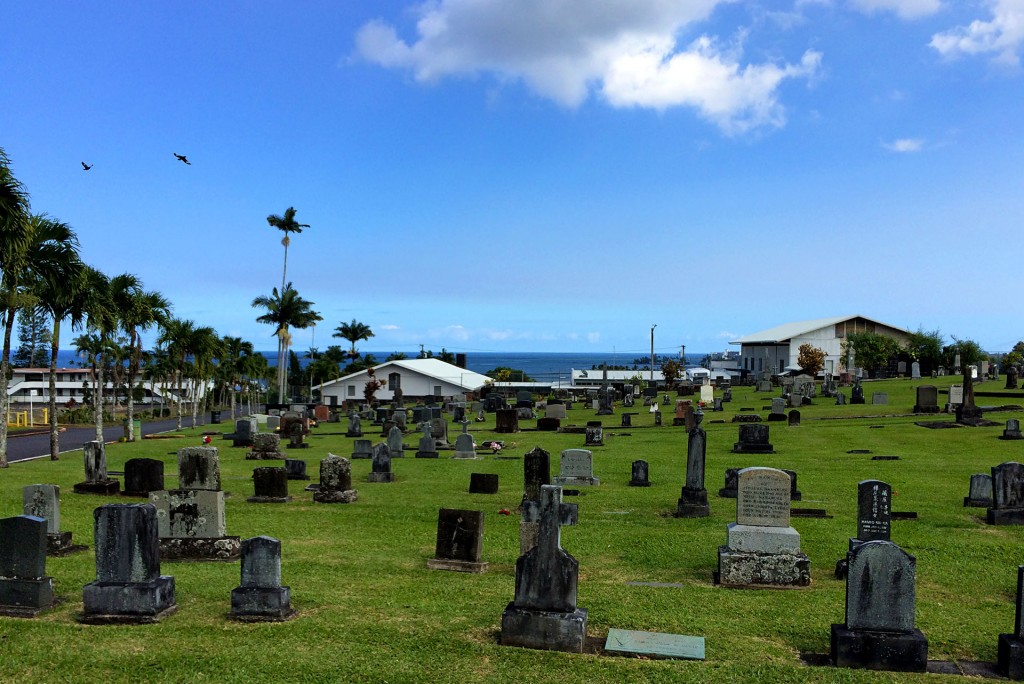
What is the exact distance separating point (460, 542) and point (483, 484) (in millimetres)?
8257

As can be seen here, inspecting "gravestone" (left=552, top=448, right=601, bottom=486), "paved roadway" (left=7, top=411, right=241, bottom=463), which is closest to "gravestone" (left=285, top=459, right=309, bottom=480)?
"gravestone" (left=552, top=448, right=601, bottom=486)

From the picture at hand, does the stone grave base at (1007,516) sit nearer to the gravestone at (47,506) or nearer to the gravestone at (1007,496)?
the gravestone at (1007,496)

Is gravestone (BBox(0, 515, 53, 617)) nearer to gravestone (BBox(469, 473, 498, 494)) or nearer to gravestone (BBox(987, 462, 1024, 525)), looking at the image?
gravestone (BBox(469, 473, 498, 494))

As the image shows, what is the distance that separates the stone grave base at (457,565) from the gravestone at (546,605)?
13.9 feet

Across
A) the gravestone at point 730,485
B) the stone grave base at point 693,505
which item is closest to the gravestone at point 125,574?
the stone grave base at point 693,505

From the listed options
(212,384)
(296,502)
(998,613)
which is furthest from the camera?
(212,384)

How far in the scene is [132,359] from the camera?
39.5 m

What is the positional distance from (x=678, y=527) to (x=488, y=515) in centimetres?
411

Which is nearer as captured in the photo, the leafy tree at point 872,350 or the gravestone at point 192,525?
the gravestone at point 192,525

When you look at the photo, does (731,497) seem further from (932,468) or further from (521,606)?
(521,606)

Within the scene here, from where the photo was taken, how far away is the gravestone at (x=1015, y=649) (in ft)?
26.2

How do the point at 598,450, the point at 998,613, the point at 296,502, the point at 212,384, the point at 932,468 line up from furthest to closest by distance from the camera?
the point at 212,384, the point at 598,450, the point at 932,468, the point at 296,502, the point at 998,613

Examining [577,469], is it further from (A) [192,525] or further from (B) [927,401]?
(B) [927,401]

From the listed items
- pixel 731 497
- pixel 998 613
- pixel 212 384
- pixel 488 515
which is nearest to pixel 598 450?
pixel 731 497
